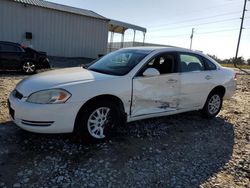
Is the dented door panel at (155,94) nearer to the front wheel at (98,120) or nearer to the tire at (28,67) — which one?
the front wheel at (98,120)

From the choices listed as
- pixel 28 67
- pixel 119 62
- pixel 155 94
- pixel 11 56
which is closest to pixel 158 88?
pixel 155 94

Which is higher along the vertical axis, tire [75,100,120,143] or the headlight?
the headlight

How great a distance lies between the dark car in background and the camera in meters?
11.3

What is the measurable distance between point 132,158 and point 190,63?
8.82ft

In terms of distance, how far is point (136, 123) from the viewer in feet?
18.4

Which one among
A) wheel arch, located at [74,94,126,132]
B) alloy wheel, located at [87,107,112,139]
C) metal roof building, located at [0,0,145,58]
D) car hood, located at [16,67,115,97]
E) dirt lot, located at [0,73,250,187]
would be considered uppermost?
metal roof building, located at [0,0,145,58]

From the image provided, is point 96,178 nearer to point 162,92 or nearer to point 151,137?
point 151,137

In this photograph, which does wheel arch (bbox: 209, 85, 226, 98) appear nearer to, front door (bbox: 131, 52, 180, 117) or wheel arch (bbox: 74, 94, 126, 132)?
front door (bbox: 131, 52, 180, 117)

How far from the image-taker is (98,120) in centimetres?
446

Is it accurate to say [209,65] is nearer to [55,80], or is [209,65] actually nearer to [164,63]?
[164,63]

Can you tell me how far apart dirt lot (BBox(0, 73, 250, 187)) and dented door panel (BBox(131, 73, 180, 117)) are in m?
0.46

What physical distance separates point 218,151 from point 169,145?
0.82 m

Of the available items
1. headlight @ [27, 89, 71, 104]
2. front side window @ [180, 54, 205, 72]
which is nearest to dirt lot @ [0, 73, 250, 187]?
headlight @ [27, 89, 71, 104]

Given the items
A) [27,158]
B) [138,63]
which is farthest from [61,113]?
[138,63]
